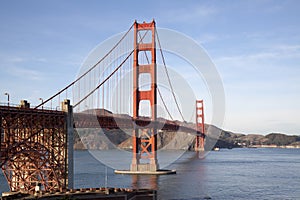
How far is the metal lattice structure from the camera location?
4516 cm

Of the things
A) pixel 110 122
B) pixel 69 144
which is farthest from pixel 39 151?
pixel 110 122

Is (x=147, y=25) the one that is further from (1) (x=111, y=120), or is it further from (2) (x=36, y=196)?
(2) (x=36, y=196)

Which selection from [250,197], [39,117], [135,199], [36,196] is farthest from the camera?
[250,197]

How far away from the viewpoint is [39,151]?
155 ft

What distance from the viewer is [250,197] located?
179 ft

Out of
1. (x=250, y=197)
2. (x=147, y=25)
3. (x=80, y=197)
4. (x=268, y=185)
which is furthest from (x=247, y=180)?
(x=80, y=197)

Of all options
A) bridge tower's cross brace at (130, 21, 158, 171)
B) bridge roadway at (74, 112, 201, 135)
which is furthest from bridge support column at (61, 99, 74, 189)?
bridge tower's cross brace at (130, 21, 158, 171)

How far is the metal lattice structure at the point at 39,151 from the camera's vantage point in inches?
1778

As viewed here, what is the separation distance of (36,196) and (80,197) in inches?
135

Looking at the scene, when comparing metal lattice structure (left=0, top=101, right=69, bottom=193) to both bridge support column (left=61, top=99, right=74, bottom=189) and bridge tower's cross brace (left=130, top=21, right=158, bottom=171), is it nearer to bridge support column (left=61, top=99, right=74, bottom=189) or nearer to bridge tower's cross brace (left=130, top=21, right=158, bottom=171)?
bridge support column (left=61, top=99, right=74, bottom=189)

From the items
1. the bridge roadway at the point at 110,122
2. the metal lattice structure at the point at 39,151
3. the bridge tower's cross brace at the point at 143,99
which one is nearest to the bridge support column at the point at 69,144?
the metal lattice structure at the point at 39,151

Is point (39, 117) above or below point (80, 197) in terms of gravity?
above

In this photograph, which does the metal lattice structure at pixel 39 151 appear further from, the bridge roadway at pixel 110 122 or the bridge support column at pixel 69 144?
the bridge roadway at pixel 110 122

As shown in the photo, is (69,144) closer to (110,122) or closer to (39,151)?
(39,151)
